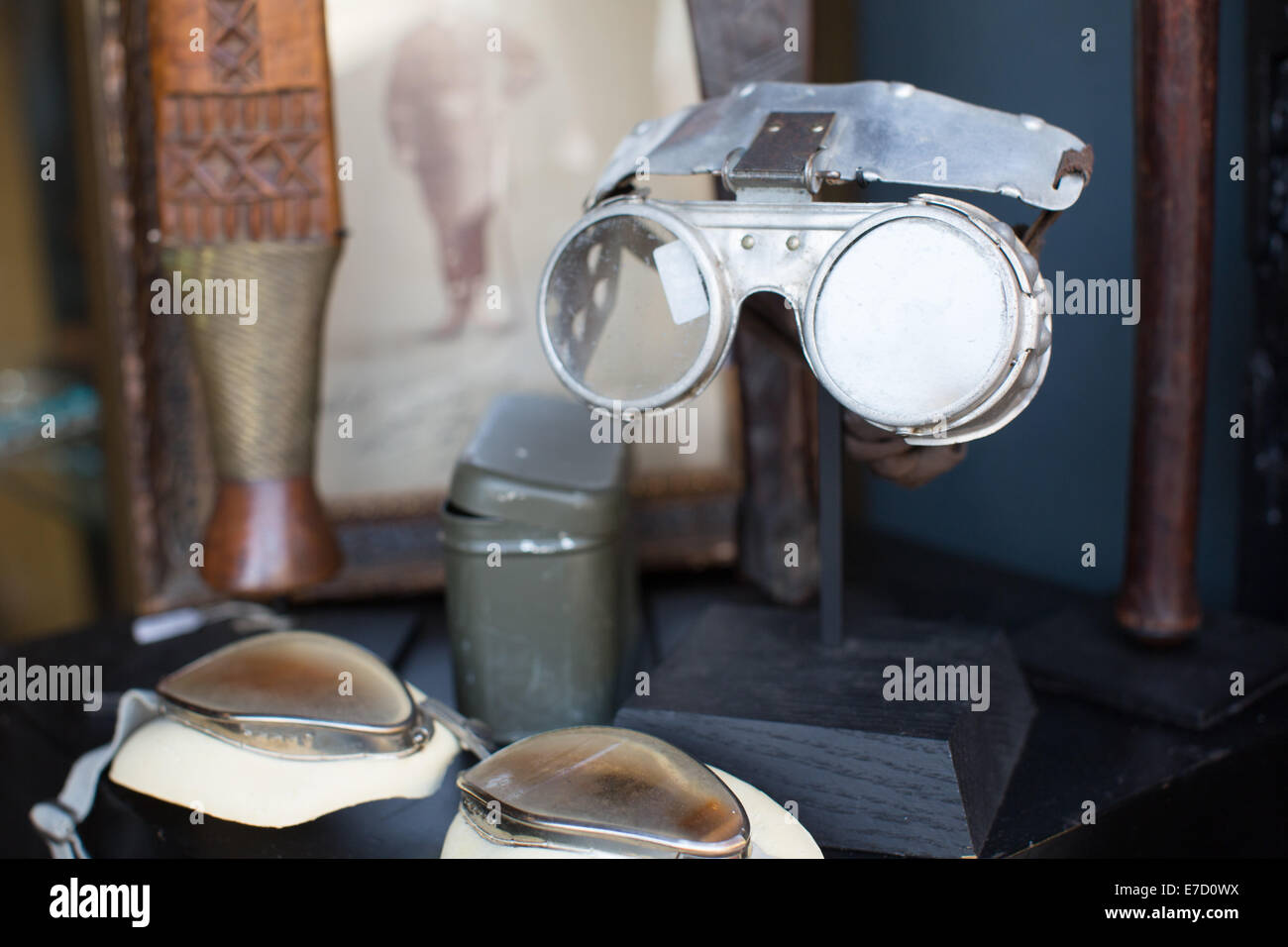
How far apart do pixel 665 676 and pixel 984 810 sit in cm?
23

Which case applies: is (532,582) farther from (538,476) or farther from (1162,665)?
(1162,665)

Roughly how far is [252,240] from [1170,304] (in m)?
0.76

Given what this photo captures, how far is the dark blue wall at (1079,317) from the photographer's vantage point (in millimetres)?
996

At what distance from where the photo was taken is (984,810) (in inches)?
26.6

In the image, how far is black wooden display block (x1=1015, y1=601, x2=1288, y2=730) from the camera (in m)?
0.82

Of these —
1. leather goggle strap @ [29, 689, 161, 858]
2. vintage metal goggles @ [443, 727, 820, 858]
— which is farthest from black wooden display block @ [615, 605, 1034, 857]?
leather goggle strap @ [29, 689, 161, 858]

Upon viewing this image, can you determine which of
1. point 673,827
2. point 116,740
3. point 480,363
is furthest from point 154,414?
point 673,827

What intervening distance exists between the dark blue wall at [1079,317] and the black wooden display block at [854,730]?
0.36 metres

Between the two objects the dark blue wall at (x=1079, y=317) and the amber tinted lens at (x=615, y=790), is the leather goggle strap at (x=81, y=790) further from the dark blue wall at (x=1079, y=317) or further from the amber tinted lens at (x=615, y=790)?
the dark blue wall at (x=1079, y=317)

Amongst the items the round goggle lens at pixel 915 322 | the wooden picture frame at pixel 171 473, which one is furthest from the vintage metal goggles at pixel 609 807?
the wooden picture frame at pixel 171 473

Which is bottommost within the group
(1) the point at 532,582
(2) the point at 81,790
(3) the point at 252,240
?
(2) the point at 81,790

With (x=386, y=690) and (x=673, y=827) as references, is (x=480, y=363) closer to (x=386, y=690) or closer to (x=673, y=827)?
(x=386, y=690)

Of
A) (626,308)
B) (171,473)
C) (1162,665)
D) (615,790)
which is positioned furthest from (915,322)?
(171,473)

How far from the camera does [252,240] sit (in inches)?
35.8
